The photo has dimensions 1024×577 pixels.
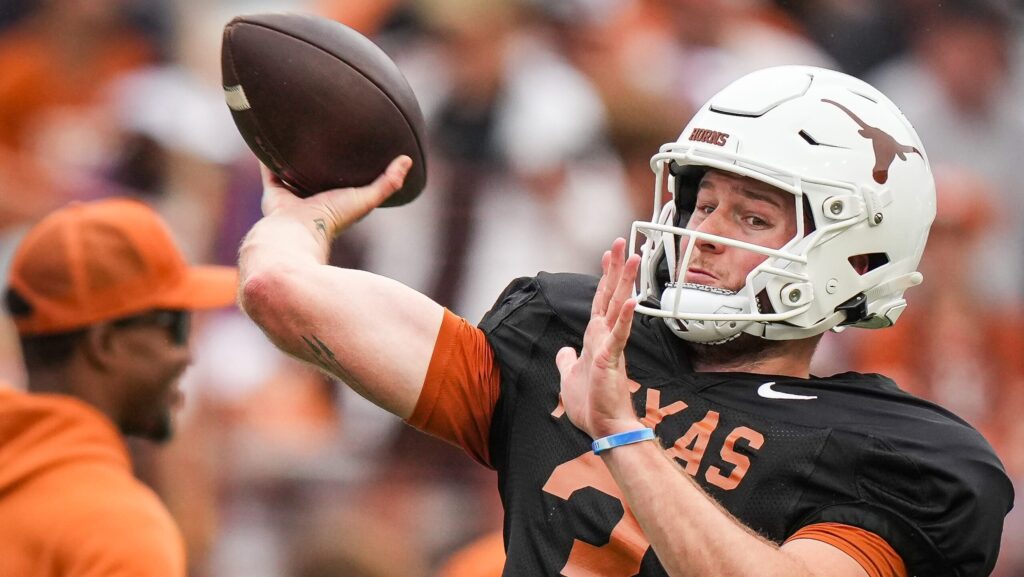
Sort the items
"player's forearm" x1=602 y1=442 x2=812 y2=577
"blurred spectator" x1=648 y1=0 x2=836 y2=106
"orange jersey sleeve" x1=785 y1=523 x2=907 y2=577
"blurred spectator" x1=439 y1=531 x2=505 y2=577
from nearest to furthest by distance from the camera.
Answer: "player's forearm" x1=602 y1=442 x2=812 y2=577 → "orange jersey sleeve" x1=785 y1=523 x2=907 y2=577 → "blurred spectator" x1=439 y1=531 x2=505 y2=577 → "blurred spectator" x1=648 y1=0 x2=836 y2=106

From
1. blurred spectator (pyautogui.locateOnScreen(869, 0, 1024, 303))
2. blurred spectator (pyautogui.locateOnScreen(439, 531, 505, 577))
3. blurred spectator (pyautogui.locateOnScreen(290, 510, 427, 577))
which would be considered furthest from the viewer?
blurred spectator (pyautogui.locateOnScreen(869, 0, 1024, 303))

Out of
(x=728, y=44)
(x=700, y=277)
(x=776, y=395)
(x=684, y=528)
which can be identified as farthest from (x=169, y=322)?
(x=728, y=44)

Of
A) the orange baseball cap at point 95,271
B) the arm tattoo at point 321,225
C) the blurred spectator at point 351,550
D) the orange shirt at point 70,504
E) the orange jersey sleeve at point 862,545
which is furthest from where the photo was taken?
the blurred spectator at point 351,550

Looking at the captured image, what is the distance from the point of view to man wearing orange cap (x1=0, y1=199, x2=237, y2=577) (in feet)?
8.97

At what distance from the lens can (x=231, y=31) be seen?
211cm

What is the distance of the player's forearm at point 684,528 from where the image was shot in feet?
5.63

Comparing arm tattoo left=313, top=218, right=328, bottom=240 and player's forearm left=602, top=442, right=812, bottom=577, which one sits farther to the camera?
arm tattoo left=313, top=218, right=328, bottom=240

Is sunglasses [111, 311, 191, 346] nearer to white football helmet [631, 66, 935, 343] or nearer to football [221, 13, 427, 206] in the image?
football [221, 13, 427, 206]

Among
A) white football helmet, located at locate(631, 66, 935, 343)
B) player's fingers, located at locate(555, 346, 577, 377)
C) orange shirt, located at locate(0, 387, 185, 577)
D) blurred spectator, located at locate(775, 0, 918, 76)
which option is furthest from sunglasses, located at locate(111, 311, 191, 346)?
blurred spectator, located at locate(775, 0, 918, 76)

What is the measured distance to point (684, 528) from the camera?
172cm

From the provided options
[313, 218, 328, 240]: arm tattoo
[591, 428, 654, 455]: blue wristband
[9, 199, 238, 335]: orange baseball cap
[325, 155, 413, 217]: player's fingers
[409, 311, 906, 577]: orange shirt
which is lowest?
[9, 199, 238, 335]: orange baseball cap

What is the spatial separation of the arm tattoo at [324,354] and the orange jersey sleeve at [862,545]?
27.8 inches

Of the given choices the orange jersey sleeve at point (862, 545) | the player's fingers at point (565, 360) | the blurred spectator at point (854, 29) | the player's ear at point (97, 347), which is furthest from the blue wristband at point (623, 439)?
the blurred spectator at point (854, 29)

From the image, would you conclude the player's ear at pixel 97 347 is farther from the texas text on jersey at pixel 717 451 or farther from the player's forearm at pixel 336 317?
the texas text on jersey at pixel 717 451
